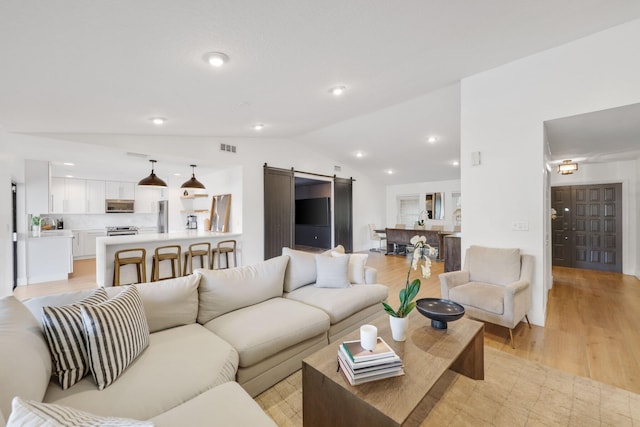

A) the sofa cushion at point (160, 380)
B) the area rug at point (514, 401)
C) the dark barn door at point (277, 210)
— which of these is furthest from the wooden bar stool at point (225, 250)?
the area rug at point (514, 401)

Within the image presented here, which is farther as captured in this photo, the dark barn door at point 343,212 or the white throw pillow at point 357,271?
the dark barn door at point 343,212

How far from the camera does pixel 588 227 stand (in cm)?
552

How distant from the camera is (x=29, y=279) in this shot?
471cm

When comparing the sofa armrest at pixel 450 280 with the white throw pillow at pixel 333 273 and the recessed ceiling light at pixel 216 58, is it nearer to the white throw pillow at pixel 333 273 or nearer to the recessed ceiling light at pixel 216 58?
the white throw pillow at pixel 333 273

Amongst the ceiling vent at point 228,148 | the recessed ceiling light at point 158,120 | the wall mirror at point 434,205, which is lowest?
the wall mirror at point 434,205

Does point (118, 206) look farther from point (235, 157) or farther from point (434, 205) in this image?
point (434, 205)

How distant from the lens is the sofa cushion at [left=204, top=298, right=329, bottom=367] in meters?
1.76

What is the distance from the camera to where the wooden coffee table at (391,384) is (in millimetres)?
1177

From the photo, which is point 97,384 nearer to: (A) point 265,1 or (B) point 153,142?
(A) point 265,1

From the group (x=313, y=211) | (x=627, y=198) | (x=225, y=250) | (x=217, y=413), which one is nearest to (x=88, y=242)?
(x=225, y=250)

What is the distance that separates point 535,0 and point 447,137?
3.55 m

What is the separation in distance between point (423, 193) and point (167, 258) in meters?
7.63

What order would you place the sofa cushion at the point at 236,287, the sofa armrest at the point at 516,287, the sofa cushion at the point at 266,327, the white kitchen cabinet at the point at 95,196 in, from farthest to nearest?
the white kitchen cabinet at the point at 95,196 < the sofa armrest at the point at 516,287 < the sofa cushion at the point at 236,287 < the sofa cushion at the point at 266,327

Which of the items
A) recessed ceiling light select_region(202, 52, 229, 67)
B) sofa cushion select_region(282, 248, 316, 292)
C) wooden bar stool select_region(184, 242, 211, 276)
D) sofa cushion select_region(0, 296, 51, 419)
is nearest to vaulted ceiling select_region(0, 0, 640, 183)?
recessed ceiling light select_region(202, 52, 229, 67)
